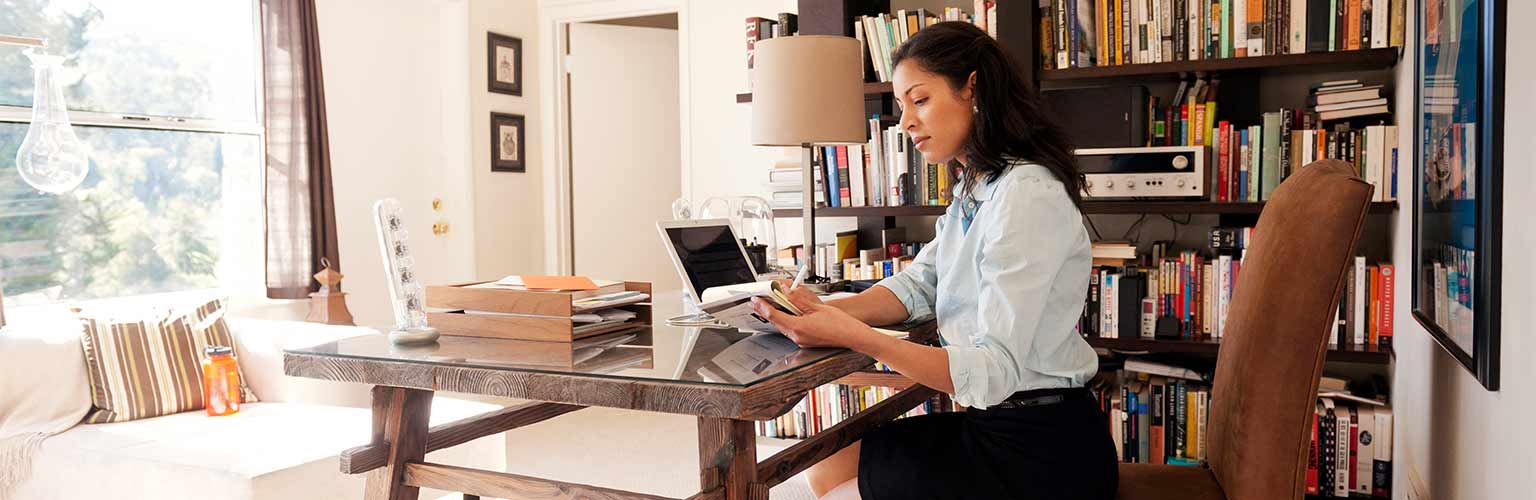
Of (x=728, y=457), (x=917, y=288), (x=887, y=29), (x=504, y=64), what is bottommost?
(x=728, y=457)

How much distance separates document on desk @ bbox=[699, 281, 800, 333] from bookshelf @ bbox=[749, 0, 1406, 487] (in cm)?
110

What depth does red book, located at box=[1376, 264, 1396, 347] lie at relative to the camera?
304 centimetres

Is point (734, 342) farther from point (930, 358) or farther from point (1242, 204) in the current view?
point (1242, 204)

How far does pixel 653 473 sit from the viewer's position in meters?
3.86

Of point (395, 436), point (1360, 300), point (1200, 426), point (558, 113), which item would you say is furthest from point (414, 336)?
point (558, 113)

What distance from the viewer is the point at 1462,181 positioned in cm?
162

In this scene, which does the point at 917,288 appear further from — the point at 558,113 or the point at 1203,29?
the point at 558,113

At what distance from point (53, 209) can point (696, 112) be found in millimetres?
2391

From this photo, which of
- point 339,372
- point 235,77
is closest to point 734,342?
point 339,372

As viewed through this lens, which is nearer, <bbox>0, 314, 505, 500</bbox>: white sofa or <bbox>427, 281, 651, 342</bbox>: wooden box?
<bbox>427, 281, 651, 342</bbox>: wooden box

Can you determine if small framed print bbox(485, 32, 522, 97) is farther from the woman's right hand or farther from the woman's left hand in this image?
the woman's left hand

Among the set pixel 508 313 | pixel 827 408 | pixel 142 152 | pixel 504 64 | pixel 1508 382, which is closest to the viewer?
pixel 1508 382

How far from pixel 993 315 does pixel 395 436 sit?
1025 millimetres

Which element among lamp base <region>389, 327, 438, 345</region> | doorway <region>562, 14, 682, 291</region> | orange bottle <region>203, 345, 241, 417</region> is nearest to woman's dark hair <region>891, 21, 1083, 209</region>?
lamp base <region>389, 327, 438, 345</region>
